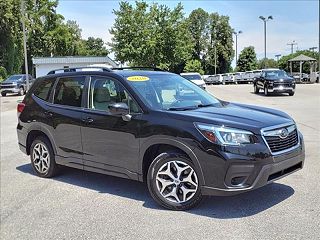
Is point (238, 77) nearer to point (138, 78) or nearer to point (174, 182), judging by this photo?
point (138, 78)

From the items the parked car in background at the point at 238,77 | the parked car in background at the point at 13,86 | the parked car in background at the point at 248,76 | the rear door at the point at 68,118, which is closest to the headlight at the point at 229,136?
the rear door at the point at 68,118

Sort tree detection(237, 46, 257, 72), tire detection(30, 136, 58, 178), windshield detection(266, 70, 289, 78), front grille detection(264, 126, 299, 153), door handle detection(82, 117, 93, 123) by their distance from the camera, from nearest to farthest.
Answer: front grille detection(264, 126, 299, 153), door handle detection(82, 117, 93, 123), tire detection(30, 136, 58, 178), windshield detection(266, 70, 289, 78), tree detection(237, 46, 257, 72)

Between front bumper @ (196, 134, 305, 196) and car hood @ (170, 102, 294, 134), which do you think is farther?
car hood @ (170, 102, 294, 134)

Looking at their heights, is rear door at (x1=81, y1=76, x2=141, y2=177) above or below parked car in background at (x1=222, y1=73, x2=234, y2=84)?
above

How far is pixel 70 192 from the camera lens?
21.0 feet

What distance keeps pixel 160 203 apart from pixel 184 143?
34.0 inches

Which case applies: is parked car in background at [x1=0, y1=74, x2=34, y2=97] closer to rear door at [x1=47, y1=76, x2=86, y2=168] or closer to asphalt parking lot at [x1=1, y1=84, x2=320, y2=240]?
rear door at [x1=47, y1=76, x2=86, y2=168]

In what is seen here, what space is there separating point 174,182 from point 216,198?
73cm

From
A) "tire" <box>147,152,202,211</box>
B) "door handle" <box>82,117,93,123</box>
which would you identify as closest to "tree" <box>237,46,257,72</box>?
"door handle" <box>82,117,93,123</box>

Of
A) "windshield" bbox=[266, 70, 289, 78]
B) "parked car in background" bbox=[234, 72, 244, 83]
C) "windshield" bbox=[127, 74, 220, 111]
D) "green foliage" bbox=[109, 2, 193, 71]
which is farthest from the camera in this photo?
"parked car in background" bbox=[234, 72, 244, 83]

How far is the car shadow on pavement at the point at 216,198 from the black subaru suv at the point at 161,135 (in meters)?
0.27

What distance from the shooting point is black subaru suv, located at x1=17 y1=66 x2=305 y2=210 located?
4820mm

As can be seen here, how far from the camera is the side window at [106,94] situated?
18.9 ft

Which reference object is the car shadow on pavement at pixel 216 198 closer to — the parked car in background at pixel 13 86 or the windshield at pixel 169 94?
the windshield at pixel 169 94
